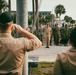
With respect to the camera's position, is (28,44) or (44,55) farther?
(44,55)

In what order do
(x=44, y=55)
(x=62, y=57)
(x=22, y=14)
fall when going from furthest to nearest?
(x=44, y=55), (x=22, y=14), (x=62, y=57)

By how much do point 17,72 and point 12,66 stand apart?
0.09 m

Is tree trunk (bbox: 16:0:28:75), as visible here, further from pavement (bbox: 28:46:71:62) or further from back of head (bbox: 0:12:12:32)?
pavement (bbox: 28:46:71:62)

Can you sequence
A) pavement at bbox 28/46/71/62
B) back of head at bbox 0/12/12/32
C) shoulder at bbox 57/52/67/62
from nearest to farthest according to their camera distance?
shoulder at bbox 57/52/67/62 → back of head at bbox 0/12/12/32 → pavement at bbox 28/46/71/62

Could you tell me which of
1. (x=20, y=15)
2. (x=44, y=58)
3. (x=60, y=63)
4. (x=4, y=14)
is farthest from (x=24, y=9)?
(x=44, y=58)

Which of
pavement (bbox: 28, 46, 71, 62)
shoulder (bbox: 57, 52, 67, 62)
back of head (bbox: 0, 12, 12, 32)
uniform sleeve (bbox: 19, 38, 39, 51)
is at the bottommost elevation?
pavement (bbox: 28, 46, 71, 62)

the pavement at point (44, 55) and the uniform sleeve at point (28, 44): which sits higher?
the uniform sleeve at point (28, 44)

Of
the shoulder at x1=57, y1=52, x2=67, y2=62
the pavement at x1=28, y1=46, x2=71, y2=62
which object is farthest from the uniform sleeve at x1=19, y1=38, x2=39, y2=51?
the pavement at x1=28, y1=46, x2=71, y2=62

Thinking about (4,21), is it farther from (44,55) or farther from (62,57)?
(44,55)

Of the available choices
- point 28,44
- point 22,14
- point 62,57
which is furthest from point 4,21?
point 22,14

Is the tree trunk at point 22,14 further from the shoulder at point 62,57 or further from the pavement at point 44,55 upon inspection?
the pavement at point 44,55

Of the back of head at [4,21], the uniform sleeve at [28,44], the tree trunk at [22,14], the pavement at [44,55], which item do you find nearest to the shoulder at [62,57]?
the uniform sleeve at [28,44]

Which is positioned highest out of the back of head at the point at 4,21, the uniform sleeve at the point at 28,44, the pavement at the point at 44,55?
the back of head at the point at 4,21

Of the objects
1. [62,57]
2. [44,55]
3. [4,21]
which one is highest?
[4,21]
